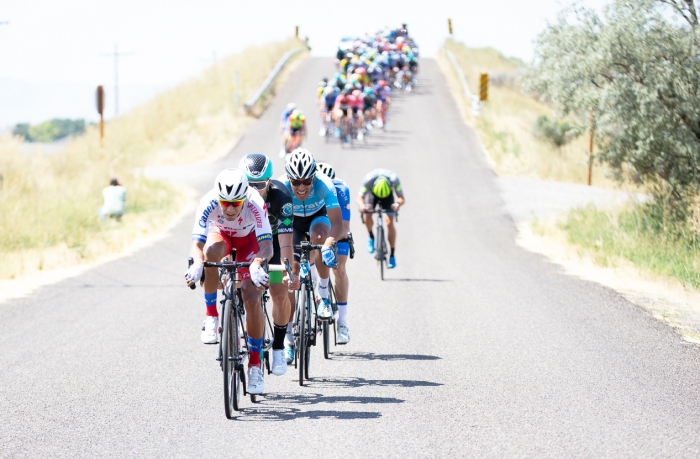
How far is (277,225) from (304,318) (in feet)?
3.00

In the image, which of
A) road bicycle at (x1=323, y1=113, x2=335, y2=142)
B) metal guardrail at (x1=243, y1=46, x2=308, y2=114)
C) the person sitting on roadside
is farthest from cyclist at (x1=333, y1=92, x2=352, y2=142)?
the person sitting on roadside

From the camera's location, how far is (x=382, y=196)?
15625mm

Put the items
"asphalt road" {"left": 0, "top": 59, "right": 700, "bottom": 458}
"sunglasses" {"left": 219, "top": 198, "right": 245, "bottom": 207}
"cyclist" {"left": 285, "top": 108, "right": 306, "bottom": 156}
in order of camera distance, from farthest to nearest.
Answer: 1. "cyclist" {"left": 285, "top": 108, "right": 306, "bottom": 156}
2. "sunglasses" {"left": 219, "top": 198, "right": 245, "bottom": 207}
3. "asphalt road" {"left": 0, "top": 59, "right": 700, "bottom": 458}

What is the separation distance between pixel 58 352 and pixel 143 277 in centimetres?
607

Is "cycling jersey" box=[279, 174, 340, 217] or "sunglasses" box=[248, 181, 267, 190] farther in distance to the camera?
"cycling jersey" box=[279, 174, 340, 217]

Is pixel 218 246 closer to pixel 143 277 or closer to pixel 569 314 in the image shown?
pixel 569 314

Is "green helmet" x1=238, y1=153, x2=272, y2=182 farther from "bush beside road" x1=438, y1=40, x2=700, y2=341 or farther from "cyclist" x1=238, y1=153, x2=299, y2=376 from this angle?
"bush beside road" x1=438, y1=40, x2=700, y2=341

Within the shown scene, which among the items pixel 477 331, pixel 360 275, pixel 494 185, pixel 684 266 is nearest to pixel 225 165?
pixel 494 185

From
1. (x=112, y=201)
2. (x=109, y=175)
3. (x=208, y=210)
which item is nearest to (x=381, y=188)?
(x=208, y=210)

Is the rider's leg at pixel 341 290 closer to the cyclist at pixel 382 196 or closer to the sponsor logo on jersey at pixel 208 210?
the sponsor logo on jersey at pixel 208 210

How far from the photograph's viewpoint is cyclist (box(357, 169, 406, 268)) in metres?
15.4

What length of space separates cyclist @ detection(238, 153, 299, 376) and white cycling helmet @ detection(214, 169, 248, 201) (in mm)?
703

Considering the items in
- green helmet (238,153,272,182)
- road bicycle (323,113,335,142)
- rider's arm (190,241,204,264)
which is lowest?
rider's arm (190,241,204,264)

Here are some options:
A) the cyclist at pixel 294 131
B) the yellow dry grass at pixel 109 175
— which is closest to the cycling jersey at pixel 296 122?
the cyclist at pixel 294 131
